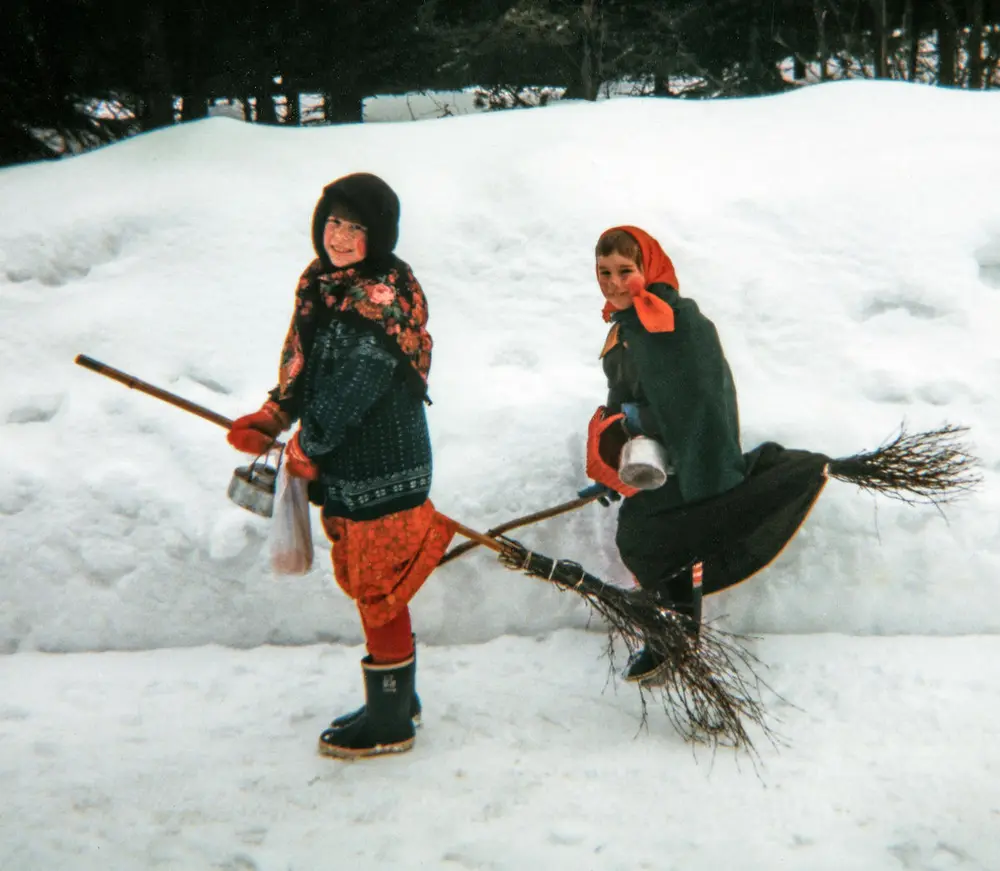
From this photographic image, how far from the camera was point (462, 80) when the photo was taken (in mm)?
9906

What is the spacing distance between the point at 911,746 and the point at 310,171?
4500 millimetres

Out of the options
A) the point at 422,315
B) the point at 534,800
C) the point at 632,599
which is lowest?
the point at 534,800

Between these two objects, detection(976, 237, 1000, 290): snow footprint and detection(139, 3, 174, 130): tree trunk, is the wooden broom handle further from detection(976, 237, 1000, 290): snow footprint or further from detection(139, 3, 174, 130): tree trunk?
detection(139, 3, 174, 130): tree trunk

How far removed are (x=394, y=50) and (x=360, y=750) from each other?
276 inches

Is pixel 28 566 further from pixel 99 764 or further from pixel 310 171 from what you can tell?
pixel 310 171

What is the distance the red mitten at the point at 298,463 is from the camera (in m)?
2.94

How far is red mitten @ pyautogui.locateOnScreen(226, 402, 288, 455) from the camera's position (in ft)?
9.64

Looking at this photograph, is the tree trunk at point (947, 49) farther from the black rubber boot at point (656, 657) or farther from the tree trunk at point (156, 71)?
the black rubber boot at point (656, 657)

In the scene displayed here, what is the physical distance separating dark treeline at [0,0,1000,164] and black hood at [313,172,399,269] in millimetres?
4850

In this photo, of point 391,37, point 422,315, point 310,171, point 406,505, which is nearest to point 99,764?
point 406,505

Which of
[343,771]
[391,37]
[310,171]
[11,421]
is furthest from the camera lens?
[391,37]

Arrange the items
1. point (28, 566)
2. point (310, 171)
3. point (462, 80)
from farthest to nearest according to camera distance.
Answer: point (462, 80), point (310, 171), point (28, 566)

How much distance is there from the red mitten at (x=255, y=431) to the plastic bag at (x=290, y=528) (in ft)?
0.35

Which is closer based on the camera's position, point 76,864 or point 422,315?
point 76,864
